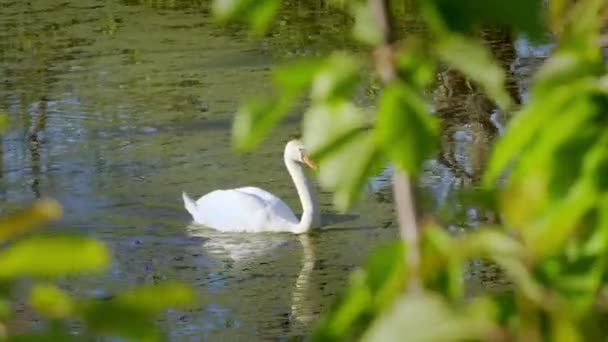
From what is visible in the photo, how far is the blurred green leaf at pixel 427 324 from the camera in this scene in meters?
0.89

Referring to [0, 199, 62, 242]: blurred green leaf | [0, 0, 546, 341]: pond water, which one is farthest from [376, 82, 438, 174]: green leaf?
[0, 0, 546, 341]: pond water

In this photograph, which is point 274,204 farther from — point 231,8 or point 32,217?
point 32,217

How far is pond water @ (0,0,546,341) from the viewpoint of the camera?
22.7ft

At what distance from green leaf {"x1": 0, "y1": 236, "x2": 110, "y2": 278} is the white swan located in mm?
6834

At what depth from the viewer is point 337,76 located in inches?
41.4

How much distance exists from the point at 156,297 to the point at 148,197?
23.8 feet

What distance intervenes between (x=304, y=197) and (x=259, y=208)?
0.42m

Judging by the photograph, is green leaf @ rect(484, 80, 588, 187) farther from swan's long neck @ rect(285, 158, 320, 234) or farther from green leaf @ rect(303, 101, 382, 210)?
swan's long neck @ rect(285, 158, 320, 234)

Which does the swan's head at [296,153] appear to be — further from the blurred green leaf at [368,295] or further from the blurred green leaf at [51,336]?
the blurred green leaf at [51,336]

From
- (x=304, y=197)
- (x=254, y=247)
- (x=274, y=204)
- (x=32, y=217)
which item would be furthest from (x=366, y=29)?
(x=304, y=197)

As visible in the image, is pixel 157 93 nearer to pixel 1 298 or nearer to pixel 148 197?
pixel 148 197

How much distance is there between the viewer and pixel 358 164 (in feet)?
3.52

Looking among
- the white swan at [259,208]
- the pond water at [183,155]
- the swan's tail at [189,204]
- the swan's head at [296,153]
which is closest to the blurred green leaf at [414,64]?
the pond water at [183,155]

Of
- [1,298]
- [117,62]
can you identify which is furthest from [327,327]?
[117,62]
